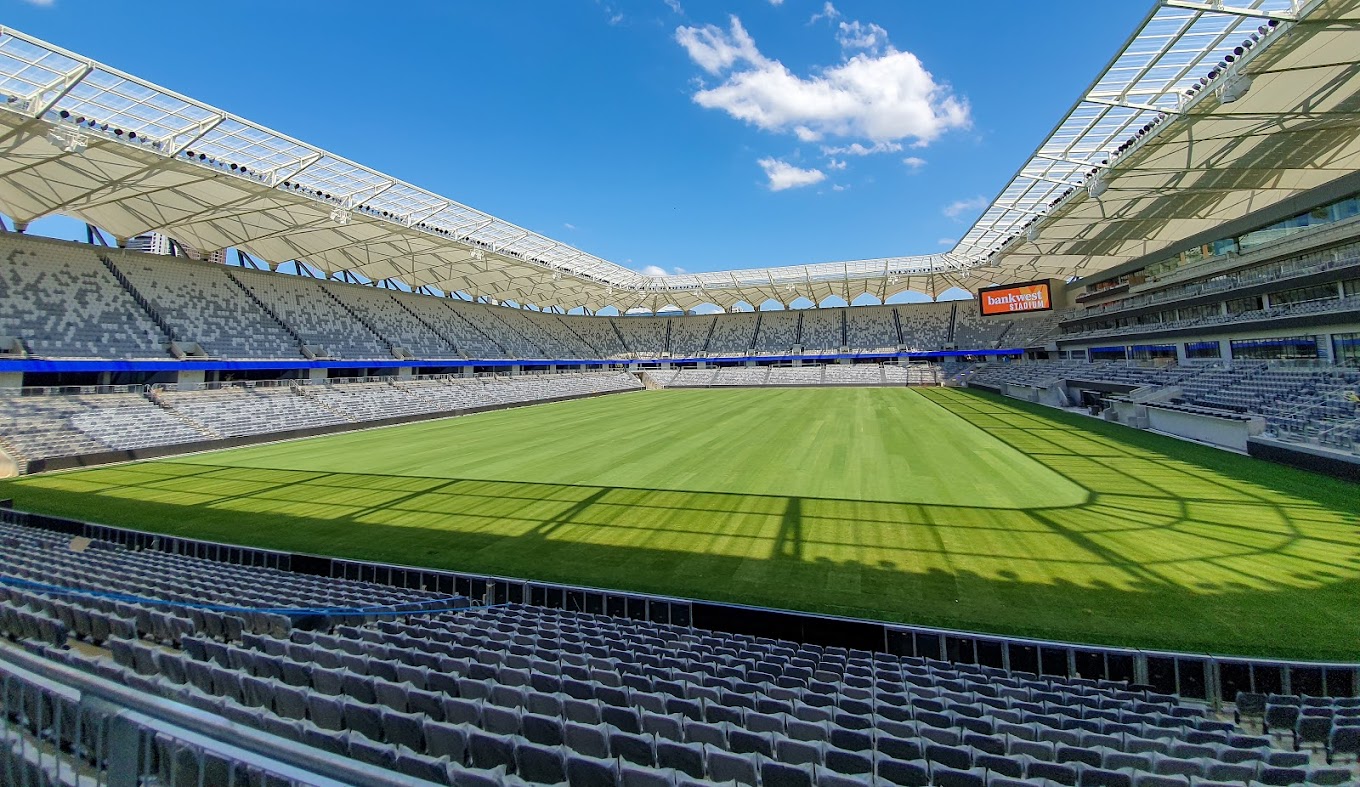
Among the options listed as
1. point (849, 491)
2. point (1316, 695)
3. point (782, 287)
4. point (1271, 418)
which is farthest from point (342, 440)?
point (782, 287)

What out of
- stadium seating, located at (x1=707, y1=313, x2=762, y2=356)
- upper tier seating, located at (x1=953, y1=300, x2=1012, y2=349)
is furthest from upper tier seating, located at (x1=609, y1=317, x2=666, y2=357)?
upper tier seating, located at (x1=953, y1=300, x2=1012, y2=349)

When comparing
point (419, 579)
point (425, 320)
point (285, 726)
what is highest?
point (425, 320)

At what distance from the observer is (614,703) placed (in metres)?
4.70

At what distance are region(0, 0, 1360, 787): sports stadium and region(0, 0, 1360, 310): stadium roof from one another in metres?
0.20

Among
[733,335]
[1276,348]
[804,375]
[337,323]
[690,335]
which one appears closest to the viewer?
[1276,348]

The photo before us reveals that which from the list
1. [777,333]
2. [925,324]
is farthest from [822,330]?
[925,324]

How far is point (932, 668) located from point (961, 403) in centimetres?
3686

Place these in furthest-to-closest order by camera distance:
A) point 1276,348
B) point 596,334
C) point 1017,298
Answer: point 596,334 < point 1017,298 < point 1276,348

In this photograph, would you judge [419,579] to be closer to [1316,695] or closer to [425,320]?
[1316,695]

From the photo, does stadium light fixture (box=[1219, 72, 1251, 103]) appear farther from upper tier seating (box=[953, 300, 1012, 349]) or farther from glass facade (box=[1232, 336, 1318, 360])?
upper tier seating (box=[953, 300, 1012, 349])

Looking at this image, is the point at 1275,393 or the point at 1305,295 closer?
the point at 1275,393

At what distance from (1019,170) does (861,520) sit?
76.8 ft

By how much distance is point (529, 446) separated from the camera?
82.3ft

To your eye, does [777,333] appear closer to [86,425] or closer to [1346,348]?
[1346,348]
